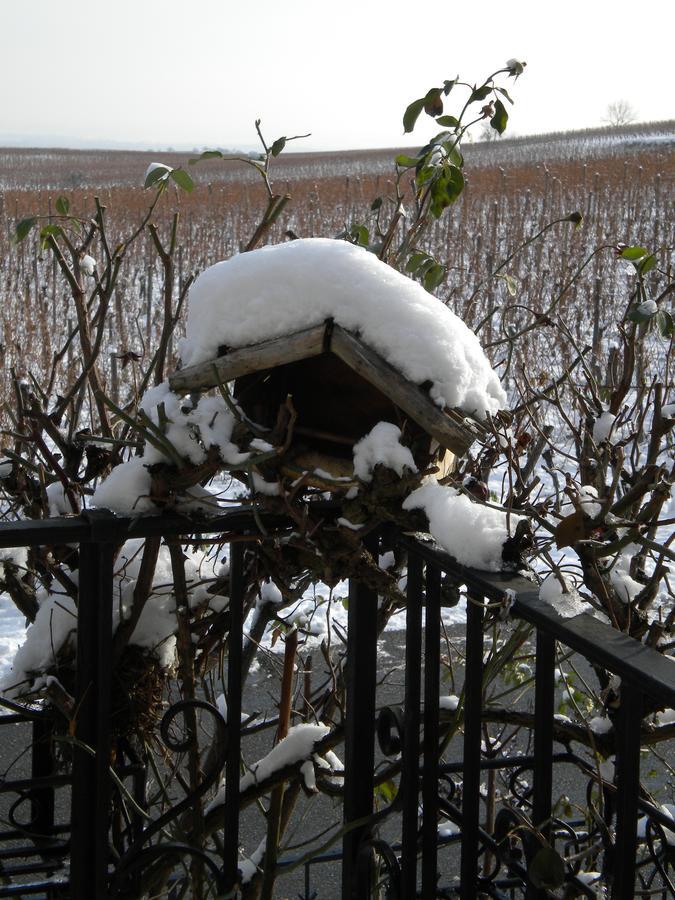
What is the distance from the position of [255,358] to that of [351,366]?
0.14 meters

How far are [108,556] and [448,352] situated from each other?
2.14 ft

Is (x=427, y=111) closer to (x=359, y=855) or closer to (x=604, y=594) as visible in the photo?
(x=604, y=594)

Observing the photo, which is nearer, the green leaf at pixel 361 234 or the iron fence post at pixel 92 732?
the iron fence post at pixel 92 732

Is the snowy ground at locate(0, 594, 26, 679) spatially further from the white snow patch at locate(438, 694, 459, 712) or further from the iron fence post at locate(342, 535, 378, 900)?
the iron fence post at locate(342, 535, 378, 900)

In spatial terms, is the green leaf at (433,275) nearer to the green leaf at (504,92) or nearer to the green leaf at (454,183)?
the green leaf at (454,183)

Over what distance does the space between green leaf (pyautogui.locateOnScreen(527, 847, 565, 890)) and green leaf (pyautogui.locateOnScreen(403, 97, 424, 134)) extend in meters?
1.55

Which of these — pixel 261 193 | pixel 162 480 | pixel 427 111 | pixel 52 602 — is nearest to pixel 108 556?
pixel 162 480

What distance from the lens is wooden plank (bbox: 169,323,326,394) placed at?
1324mm

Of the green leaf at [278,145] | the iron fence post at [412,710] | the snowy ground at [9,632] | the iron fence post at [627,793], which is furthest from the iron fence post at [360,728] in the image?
the snowy ground at [9,632]

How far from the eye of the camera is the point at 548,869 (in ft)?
3.50

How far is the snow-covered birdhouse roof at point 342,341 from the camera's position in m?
1.28

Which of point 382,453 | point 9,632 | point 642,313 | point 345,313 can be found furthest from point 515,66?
point 9,632

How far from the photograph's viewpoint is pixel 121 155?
1714 inches

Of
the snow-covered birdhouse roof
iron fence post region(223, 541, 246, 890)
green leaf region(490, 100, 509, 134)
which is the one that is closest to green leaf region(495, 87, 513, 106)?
green leaf region(490, 100, 509, 134)
